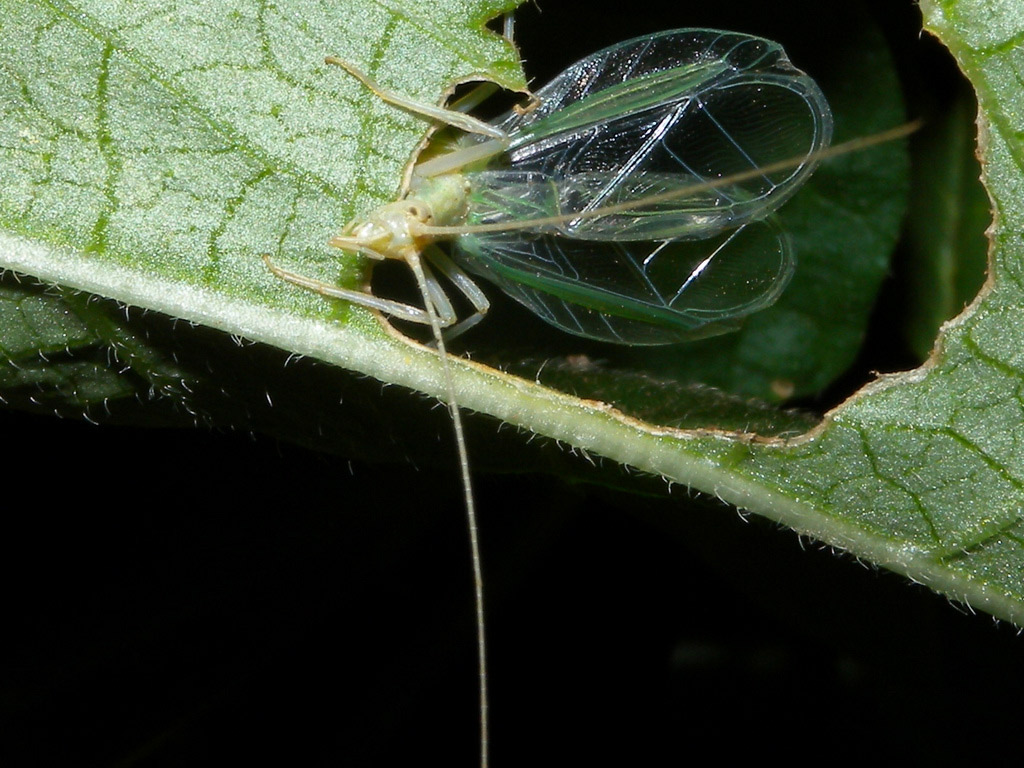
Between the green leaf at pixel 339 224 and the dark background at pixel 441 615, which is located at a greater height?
the green leaf at pixel 339 224

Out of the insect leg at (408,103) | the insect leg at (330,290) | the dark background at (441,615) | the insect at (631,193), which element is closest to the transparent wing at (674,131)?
the insect at (631,193)

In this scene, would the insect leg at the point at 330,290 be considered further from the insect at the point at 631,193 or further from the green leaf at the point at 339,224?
the insect at the point at 631,193

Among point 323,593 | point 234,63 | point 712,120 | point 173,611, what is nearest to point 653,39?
point 712,120

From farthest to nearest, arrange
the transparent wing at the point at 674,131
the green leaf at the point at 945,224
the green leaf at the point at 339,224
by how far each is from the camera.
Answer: the green leaf at the point at 945,224
the transparent wing at the point at 674,131
the green leaf at the point at 339,224

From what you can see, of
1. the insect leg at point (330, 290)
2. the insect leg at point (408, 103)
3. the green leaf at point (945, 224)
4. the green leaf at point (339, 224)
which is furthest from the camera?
the green leaf at point (945, 224)

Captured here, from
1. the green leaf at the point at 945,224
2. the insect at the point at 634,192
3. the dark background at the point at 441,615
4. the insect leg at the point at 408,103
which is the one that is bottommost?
the dark background at the point at 441,615

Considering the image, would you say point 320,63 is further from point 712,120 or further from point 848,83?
point 848,83
